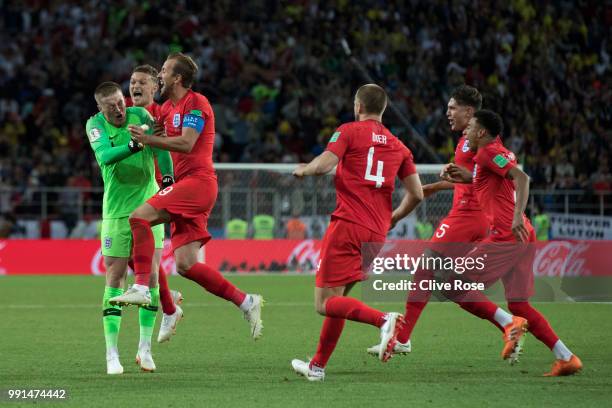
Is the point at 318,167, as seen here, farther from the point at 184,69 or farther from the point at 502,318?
the point at 502,318

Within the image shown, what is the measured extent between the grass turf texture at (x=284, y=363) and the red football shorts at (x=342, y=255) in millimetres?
724

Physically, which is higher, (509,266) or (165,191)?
(165,191)

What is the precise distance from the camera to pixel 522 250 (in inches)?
335

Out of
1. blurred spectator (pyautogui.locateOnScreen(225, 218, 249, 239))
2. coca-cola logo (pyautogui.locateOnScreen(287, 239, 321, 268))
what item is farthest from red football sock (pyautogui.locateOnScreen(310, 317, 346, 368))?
blurred spectator (pyautogui.locateOnScreen(225, 218, 249, 239))

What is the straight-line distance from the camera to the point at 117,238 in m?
8.36

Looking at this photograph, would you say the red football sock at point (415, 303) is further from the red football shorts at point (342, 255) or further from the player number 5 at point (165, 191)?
the player number 5 at point (165, 191)

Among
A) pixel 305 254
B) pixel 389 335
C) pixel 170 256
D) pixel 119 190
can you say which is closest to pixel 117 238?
pixel 119 190

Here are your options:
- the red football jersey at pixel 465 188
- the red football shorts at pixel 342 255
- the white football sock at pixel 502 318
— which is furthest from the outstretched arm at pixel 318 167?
the white football sock at pixel 502 318

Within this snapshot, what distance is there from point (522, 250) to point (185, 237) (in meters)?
2.59

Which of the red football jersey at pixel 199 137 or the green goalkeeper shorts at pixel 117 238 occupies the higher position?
the red football jersey at pixel 199 137

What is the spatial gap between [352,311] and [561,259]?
12036 millimetres

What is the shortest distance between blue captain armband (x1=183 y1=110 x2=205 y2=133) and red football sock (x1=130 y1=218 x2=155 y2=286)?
78cm

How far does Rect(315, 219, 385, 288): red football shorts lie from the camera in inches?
296

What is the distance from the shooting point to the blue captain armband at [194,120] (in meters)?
8.16
